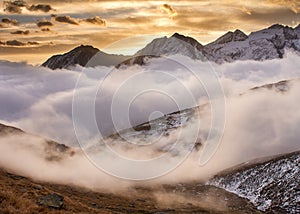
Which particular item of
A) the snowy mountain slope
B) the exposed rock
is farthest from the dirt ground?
the exposed rock

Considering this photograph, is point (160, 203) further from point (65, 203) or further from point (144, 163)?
point (144, 163)

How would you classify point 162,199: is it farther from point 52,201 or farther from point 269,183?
point 52,201

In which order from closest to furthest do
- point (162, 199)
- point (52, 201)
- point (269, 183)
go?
1. point (52, 201)
2. point (269, 183)
3. point (162, 199)

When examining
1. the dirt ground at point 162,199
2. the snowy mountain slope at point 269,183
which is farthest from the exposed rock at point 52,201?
the snowy mountain slope at point 269,183

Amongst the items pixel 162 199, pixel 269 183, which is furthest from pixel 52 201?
pixel 269 183

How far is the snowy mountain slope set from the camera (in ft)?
312

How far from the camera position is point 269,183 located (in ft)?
A: 355

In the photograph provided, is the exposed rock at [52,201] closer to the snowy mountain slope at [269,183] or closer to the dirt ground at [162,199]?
the dirt ground at [162,199]

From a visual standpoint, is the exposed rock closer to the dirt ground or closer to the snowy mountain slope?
the dirt ground

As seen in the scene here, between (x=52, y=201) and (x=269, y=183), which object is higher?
(x=52, y=201)

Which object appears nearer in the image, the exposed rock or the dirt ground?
the exposed rock

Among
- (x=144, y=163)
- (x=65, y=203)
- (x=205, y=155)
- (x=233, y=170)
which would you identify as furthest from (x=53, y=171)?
(x=65, y=203)

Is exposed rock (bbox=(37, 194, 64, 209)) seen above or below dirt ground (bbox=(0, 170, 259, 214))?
above

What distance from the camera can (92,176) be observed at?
16638cm
